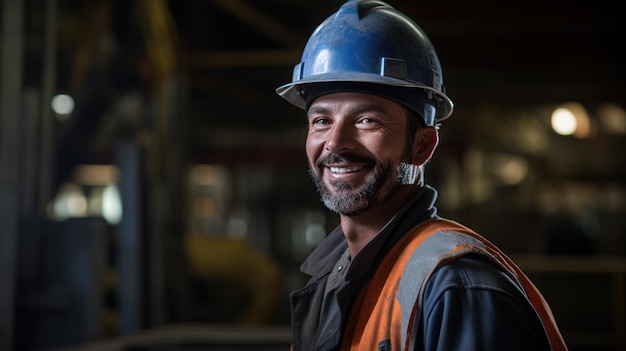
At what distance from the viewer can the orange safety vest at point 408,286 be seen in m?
1.60

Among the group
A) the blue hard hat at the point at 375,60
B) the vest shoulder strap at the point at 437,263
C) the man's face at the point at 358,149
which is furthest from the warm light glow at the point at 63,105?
the vest shoulder strap at the point at 437,263

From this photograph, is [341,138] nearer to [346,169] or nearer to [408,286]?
[346,169]

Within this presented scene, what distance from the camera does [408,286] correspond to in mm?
1643

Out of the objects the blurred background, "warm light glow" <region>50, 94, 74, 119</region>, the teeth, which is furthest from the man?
"warm light glow" <region>50, 94, 74, 119</region>

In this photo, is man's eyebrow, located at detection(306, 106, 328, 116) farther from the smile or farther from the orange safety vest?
the orange safety vest

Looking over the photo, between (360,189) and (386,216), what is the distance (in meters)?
0.13

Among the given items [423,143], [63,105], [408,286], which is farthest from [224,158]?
[408,286]

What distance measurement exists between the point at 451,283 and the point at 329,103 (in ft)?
2.12

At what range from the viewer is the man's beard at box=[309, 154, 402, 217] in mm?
1921

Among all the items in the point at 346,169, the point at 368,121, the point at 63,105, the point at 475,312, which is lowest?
the point at 475,312

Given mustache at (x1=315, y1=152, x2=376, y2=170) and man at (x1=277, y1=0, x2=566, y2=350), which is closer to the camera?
man at (x1=277, y1=0, x2=566, y2=350)

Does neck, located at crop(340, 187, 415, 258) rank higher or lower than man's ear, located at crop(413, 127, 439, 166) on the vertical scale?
lower

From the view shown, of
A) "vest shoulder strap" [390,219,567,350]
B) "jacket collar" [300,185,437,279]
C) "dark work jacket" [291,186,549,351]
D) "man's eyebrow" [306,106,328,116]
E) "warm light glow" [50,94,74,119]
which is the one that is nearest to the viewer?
"dark work jacket" [291,186,549,351]

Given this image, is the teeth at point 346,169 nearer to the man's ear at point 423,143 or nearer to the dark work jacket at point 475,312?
the man's ear at point 423,143
